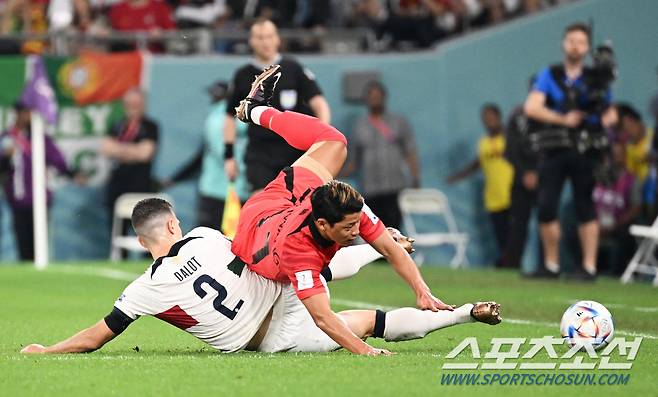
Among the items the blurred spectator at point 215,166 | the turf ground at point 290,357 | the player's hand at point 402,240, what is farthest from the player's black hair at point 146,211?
the blurred spectator at point 215,166

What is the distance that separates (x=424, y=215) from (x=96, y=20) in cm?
565

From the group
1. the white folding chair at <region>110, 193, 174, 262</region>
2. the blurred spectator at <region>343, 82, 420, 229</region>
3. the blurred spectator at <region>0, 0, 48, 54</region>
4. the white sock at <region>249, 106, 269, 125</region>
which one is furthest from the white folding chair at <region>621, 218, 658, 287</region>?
the blurred spectator at <region>0, 0, 48, 54</region>

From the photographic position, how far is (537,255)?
1922 cm

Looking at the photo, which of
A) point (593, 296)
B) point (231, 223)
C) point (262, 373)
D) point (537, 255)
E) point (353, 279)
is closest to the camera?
point (262, 373)

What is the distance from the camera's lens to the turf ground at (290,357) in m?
6.60

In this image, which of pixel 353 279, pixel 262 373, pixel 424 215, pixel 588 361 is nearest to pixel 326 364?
pixel 262 373

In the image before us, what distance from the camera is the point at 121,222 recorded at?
20.3 meters

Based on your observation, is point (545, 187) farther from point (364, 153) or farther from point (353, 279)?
point (364, 153)

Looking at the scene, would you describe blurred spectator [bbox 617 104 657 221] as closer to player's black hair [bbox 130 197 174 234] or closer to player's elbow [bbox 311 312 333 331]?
player's black hair [bbox 130 197 174 234]

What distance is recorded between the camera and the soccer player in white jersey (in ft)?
26.5

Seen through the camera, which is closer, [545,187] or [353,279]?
[545,187]

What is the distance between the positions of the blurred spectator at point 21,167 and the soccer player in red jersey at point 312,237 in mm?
10802

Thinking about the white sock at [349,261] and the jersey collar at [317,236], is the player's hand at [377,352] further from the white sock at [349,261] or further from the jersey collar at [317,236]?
the white sock at [349,261]

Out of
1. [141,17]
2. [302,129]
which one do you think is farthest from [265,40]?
[141,17]
